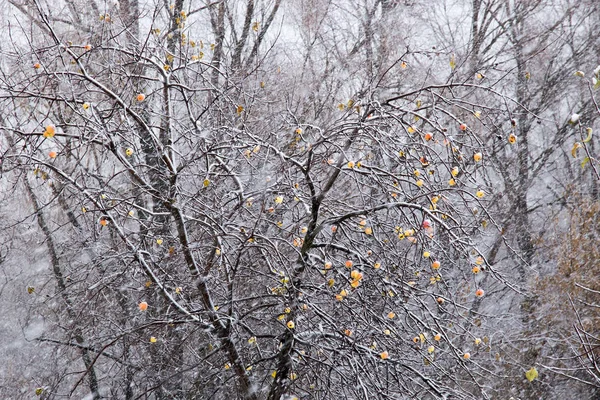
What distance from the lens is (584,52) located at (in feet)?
29.6

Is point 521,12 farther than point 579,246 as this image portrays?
Yes

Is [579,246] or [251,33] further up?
[251,33]

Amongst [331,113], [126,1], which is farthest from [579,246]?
[126,1]

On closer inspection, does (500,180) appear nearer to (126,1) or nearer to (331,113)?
(331,113)

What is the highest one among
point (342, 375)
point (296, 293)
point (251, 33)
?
point (251, 33)

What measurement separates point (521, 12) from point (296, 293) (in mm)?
7254

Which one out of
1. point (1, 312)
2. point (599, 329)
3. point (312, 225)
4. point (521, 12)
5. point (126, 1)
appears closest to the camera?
point (312, 225)

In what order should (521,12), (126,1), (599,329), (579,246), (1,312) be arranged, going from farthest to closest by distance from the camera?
1. (1,312)
2. (521,12)
3. (579,246)
4. (599,329)
5. (126,1)

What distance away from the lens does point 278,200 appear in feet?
10.7

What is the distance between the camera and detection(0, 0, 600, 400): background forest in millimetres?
4121

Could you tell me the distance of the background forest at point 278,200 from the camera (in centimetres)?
412

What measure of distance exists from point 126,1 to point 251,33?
2.13 meters

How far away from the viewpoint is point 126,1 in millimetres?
6293

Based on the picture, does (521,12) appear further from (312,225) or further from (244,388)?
(244,388)
